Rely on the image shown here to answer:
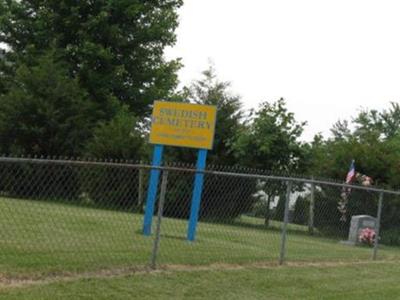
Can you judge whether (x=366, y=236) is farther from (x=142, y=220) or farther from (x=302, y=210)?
(x=142, y=220)

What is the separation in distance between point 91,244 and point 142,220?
8.14 ft

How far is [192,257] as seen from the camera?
36.1ft

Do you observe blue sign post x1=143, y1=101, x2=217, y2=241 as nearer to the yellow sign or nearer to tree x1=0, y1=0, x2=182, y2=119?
the yellow sign

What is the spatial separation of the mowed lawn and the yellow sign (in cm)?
209

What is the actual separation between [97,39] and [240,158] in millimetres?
15007

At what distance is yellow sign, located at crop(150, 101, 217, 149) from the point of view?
581 inches

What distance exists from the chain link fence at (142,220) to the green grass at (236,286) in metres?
0.53

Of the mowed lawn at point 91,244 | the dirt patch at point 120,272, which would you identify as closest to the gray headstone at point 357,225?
the mowed lawn at point 91,244

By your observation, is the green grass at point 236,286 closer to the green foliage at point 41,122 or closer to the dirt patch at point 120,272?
the dirt patch at point 120,272

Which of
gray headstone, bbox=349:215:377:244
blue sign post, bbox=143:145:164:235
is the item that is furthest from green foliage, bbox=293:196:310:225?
blue sign post, bbox=143:145:164:235

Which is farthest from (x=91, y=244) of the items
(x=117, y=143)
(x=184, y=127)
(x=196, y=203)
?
(x=117, y=143)

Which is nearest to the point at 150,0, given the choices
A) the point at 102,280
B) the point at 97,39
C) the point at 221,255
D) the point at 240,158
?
the point at 97,39

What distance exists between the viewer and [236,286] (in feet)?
30.9

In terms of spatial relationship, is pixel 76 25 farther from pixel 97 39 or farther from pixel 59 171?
pixel 59 171
